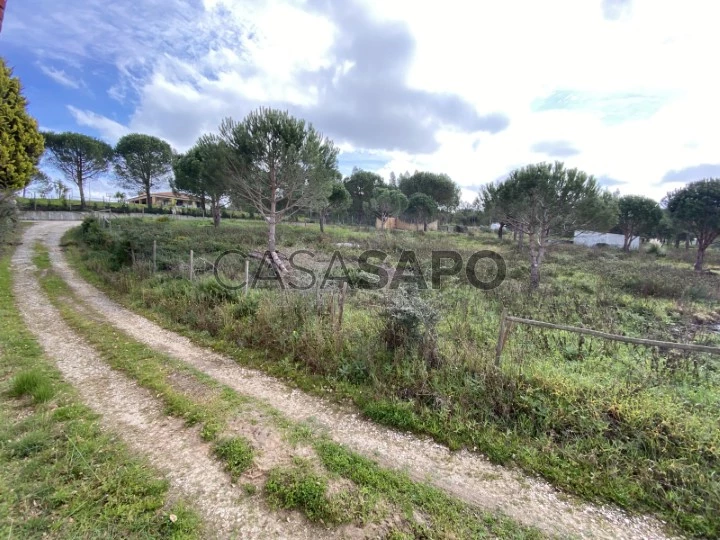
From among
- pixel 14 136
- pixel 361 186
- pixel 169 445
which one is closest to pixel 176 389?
pixel 169 445

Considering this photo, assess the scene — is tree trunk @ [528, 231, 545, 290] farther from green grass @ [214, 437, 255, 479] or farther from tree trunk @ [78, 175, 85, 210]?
tree trunk @ [78, 175, 85, 210]

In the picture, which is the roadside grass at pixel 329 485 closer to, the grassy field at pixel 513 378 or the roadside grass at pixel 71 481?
the roadside grass at pixel 71 481

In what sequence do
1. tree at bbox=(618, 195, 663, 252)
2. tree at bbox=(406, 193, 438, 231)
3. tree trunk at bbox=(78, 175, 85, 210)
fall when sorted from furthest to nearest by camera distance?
tree at bbox=(406, 193, 438, 231)
tree trunk at bbox=(78, 175, 85, 210)
tree at bbox=(618, 195, 663, 252)

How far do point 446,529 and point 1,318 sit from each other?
978cm

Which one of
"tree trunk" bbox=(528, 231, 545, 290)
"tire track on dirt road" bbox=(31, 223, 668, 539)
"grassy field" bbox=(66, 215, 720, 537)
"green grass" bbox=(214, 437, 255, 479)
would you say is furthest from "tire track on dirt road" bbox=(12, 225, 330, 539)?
"tree trunk" bbox=(528, 231, 545, 290)

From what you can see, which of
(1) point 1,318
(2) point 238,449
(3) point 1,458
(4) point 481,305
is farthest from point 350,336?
(1) point 1,318

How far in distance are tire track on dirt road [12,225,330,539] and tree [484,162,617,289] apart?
571 inches

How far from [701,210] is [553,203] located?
1743 centimetres

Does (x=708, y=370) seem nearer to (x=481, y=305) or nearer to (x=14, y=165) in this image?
(x=481, y=305)

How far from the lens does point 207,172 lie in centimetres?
1777

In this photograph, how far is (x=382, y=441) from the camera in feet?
11.0

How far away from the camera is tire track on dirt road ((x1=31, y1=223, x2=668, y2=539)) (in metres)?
2.45

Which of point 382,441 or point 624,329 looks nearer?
point 382,441

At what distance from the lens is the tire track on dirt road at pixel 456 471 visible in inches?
96.6
